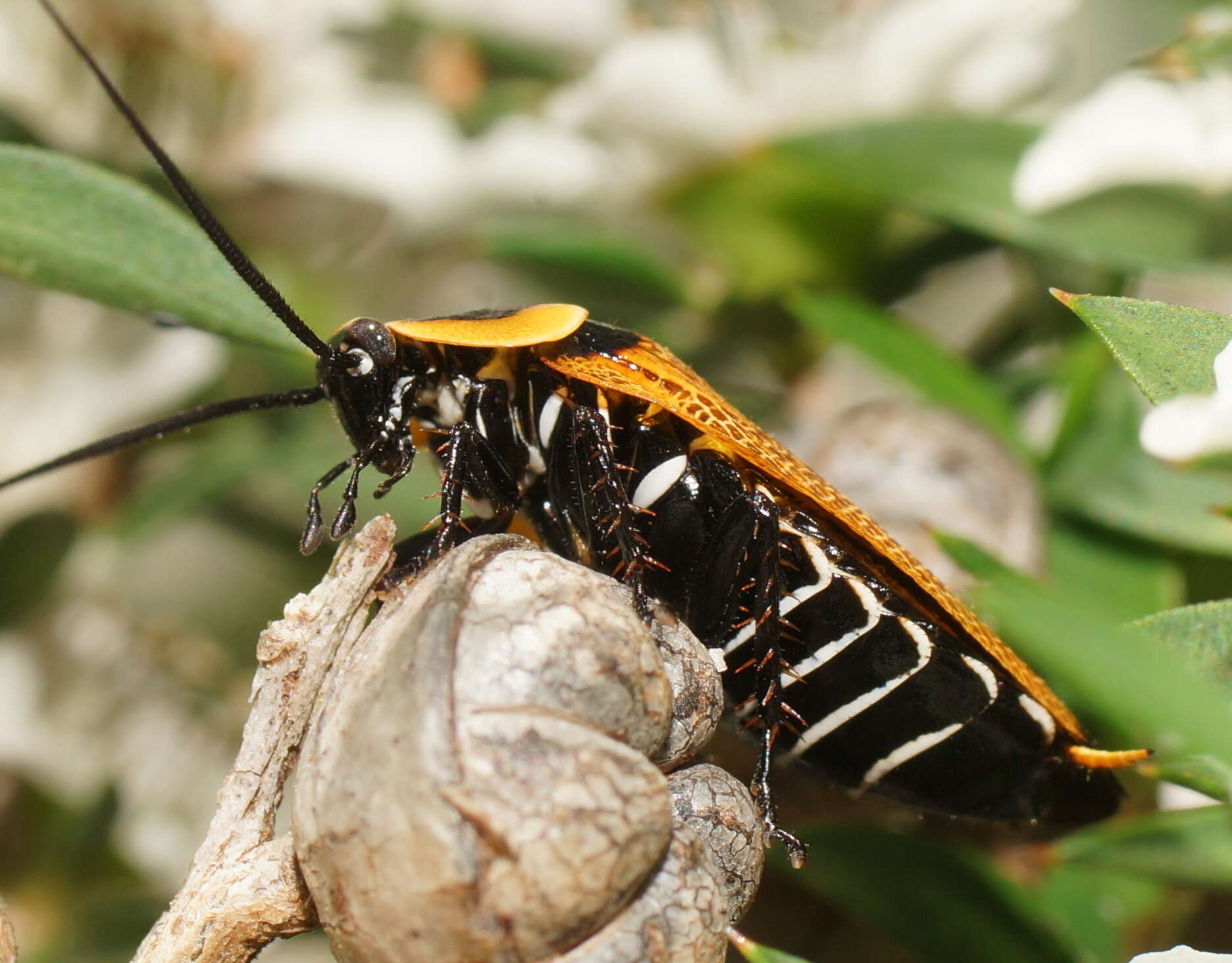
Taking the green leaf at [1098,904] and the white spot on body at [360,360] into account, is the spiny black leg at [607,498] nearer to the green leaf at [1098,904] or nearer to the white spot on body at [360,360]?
the white spot on body at [360,360]

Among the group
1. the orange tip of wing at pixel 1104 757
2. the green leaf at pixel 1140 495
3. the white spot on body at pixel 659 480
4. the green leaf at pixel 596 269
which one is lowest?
the orange tip of wing at pixel 1104 757

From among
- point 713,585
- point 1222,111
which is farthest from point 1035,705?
point 1222,111

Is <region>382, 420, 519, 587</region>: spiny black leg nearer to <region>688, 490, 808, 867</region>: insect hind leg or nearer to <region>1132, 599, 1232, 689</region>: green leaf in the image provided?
<region>688, 490, 808, 867</region>: insect hind leg

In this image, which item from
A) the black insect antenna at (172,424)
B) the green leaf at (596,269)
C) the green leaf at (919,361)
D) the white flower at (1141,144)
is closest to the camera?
the black insect antenna at (172,424)

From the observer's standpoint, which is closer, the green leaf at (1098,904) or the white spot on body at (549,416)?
the white spot on body at (549,416)

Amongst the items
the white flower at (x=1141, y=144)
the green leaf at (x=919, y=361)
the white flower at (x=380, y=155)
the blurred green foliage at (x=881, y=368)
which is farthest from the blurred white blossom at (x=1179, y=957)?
the white flower at (x=380, y=155)

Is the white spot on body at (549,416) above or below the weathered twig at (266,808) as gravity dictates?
above

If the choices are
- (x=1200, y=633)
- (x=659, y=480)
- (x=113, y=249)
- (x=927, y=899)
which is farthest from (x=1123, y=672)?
(x=113, y=249)
